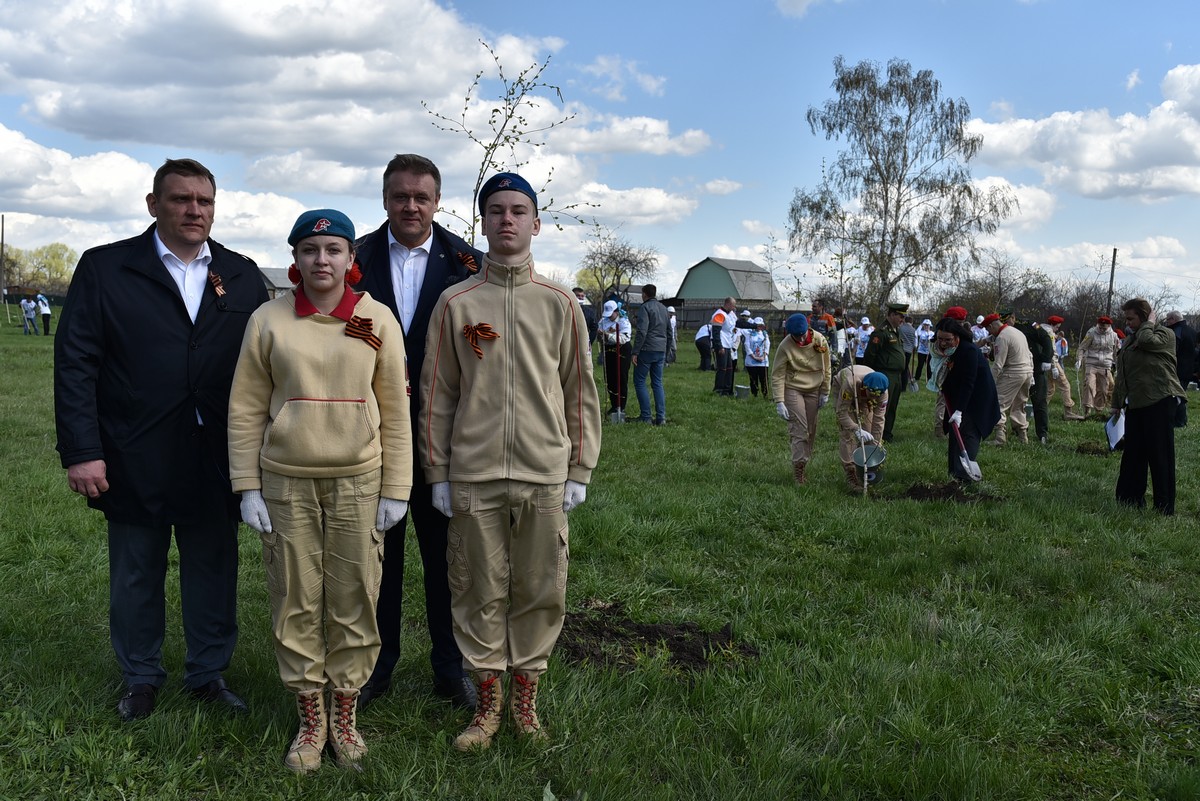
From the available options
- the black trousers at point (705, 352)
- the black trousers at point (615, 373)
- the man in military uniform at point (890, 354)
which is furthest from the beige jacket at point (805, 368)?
the black trousers at point (705, 352)

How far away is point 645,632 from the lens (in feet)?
16.5

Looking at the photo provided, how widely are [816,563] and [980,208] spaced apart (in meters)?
35.9

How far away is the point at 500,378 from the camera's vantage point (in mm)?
3484

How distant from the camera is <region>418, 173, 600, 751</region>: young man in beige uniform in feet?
11.4

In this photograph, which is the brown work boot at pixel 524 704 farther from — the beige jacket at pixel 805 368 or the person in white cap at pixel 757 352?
Answer: the person in white cap at pixel 757 352

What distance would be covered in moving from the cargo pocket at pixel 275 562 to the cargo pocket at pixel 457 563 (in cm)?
63

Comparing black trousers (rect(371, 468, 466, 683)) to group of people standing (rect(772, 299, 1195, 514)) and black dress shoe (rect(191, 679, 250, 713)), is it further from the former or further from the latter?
group of people standing (rect(772, 299, 1195, 514))

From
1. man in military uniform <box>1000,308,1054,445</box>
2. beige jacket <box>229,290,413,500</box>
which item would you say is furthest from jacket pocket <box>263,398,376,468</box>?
man in military uniform <box>1000,308,1054,445</box>

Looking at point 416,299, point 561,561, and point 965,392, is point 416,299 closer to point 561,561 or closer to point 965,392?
point 561,561

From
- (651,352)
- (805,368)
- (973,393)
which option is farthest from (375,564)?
(651,352)

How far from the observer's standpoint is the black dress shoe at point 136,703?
12.0 ft

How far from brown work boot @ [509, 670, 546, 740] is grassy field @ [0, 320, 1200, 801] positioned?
85 millimetres

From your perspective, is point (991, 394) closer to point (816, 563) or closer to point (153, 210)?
point (816, 563)

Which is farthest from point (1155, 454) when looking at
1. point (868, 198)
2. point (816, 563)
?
point (868, 198)
